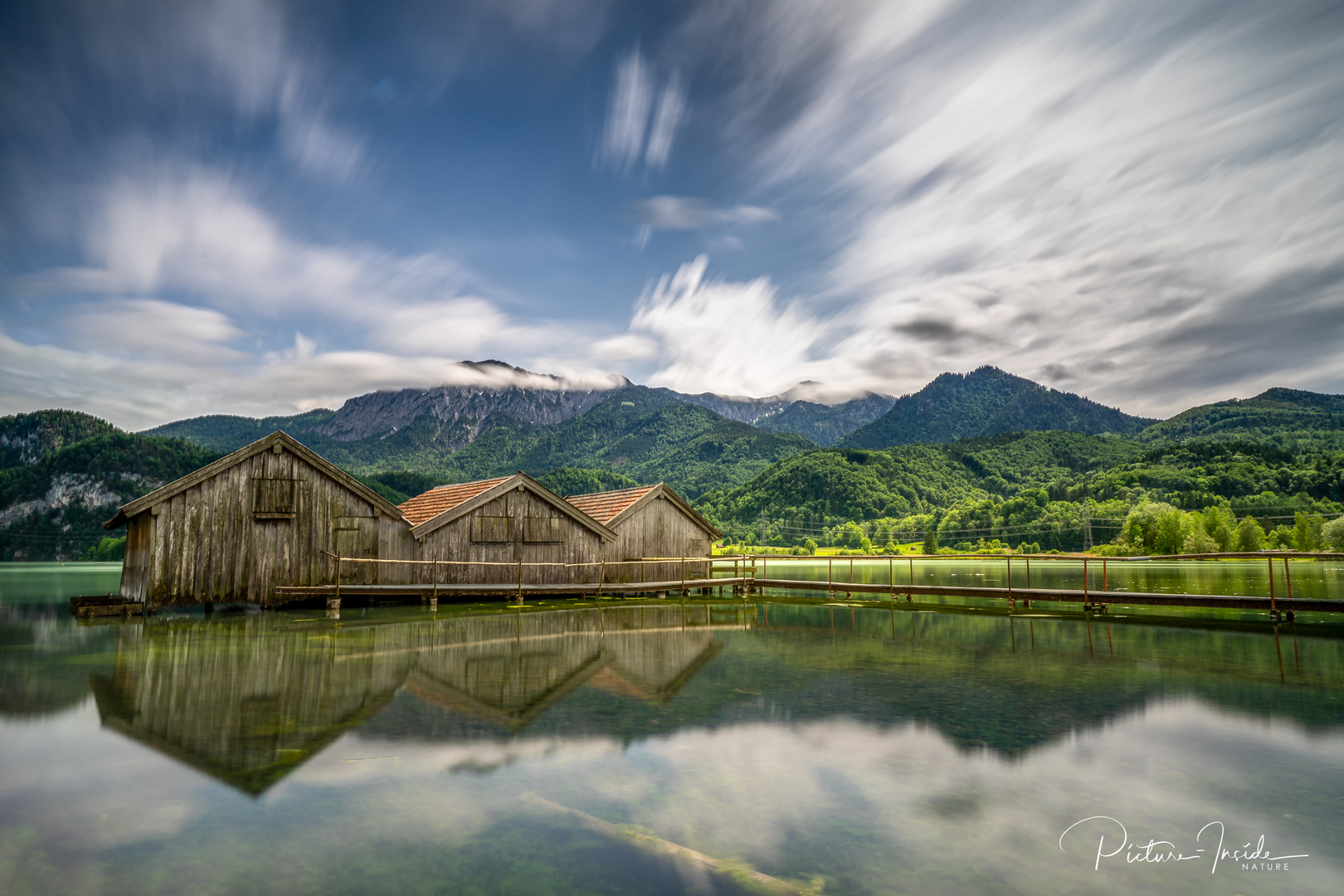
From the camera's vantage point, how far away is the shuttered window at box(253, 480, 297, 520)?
26094mm

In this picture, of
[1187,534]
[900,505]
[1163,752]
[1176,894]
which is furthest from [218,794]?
[900,505]

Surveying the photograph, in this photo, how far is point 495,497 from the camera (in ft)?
103

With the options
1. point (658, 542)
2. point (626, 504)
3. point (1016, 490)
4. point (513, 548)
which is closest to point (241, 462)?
point (513, 548)

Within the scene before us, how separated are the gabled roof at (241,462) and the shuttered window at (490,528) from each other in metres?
3.35

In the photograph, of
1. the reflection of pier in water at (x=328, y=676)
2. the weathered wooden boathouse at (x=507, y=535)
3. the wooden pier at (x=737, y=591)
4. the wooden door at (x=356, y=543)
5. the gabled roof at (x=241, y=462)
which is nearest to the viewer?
the reflection of pier in water at (x=328, y=676)

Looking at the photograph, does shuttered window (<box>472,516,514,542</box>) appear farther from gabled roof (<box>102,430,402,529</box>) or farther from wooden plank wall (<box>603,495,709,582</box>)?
wooden plank wall (<box>603,495,709,582</box>)

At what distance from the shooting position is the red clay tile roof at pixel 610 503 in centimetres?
3553

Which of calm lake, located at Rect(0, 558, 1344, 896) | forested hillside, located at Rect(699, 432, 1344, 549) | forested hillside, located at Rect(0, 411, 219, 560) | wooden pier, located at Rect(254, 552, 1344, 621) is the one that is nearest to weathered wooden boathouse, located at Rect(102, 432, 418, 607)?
wooden pier, located at Rect(254, 552, 1344, 621)

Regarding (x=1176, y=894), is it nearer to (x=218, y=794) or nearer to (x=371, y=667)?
(x=218, y=794)

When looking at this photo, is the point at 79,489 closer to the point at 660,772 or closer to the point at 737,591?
the point at 737,591

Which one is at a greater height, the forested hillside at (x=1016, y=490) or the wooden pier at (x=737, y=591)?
the forested hillside at (x=1016, y=490)

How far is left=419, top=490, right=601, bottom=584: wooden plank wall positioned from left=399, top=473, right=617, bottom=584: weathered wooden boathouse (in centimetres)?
3

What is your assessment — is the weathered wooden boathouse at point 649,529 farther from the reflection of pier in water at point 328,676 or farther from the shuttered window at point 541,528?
the reflection of pier in water at point 328,676

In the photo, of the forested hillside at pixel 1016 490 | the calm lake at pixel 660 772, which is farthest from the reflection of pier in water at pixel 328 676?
the forested hillside at pixel 1016 490
